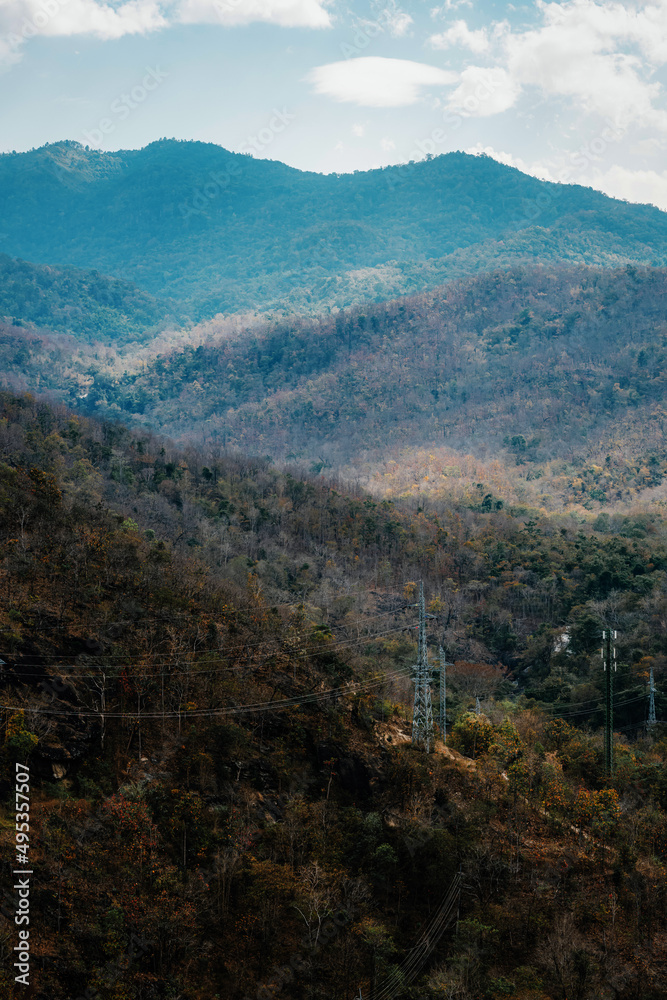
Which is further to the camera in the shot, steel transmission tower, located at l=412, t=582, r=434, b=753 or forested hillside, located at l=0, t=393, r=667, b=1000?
steel transmission tower, located at l=412, t=582, r=434, b=753

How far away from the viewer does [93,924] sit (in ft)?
88.7

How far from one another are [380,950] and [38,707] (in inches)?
631

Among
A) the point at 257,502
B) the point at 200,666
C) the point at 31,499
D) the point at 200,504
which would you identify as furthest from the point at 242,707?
the point at 257,502

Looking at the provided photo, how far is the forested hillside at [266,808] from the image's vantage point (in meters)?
28.9

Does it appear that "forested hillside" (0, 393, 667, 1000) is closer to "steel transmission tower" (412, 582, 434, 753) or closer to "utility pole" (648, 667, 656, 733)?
"steel transmission tower" (412, 582, 434, 753)

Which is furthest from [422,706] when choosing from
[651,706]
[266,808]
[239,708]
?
[651,706]

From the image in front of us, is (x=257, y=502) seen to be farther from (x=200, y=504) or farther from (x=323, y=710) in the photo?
(x=323, y=710)

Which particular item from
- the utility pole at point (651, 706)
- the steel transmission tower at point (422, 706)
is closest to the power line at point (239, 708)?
the steel transmission tower at point (422, 706)

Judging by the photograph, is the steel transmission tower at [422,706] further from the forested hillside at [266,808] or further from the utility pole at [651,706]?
the utility pole at [651,706]

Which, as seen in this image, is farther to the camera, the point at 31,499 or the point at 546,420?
the point at 546,420

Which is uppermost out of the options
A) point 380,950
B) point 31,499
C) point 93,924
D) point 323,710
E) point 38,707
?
point 31,499

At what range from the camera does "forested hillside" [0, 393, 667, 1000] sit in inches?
1137

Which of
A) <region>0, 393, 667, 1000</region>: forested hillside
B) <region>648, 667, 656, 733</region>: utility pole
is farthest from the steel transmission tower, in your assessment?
<region>648, 667, 656, 733</region>: utility pole

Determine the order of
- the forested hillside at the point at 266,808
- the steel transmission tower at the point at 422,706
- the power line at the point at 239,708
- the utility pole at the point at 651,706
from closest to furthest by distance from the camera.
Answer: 1. the forested hillside at the point at 266,808
2. the power line at the point at 239,708
3. the steel transmission tower at the point at 422,706
4. the utility pole at the point at 651,706
